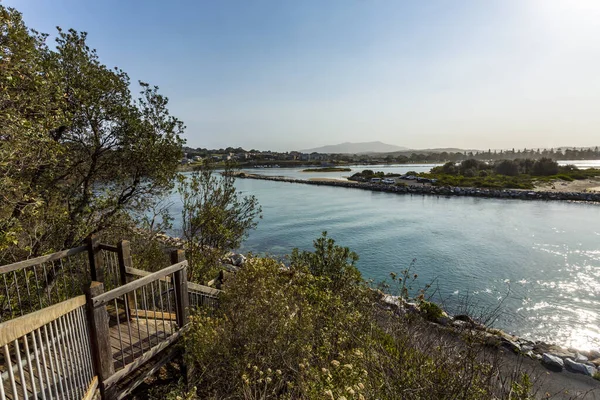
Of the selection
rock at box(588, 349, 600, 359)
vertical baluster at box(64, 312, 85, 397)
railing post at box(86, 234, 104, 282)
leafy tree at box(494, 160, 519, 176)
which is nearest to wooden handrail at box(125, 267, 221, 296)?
railing post at box(86, 234, 104, 282)

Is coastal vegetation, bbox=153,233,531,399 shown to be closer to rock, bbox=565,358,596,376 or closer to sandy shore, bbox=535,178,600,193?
rock, bbox=565,358,596,376

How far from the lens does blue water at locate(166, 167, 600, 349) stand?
11109 millimetres

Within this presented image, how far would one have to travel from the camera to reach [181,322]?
4820 mm

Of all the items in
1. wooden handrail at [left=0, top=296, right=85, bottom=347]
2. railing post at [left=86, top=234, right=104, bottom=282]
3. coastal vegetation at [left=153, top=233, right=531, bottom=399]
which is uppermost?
wooden handrail at [left=0, top=296, right=85, bottom=347]

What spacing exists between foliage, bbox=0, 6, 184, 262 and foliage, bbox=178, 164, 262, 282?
44.1 inches

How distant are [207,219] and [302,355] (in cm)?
527

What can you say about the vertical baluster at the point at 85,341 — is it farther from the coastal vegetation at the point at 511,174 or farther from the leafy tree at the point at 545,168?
the leafy tree at the point at 545,168

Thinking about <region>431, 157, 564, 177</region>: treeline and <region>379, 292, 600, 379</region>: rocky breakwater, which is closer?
<region>379, 292, 600, 379</region>: rocky breakwater

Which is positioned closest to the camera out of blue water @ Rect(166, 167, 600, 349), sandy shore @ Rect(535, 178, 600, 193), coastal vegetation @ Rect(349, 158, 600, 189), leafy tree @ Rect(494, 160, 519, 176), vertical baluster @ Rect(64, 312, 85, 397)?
vertical baluster @ Rect(64, 312, 85, 397)

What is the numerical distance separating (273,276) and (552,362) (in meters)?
8.34

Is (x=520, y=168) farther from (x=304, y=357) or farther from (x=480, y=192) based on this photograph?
(x=304, y=357)

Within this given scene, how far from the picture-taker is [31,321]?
7.57 feet

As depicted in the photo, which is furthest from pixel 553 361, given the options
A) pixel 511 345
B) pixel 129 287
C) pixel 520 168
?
pixel 520 168

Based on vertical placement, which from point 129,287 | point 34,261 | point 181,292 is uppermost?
point 34,261
